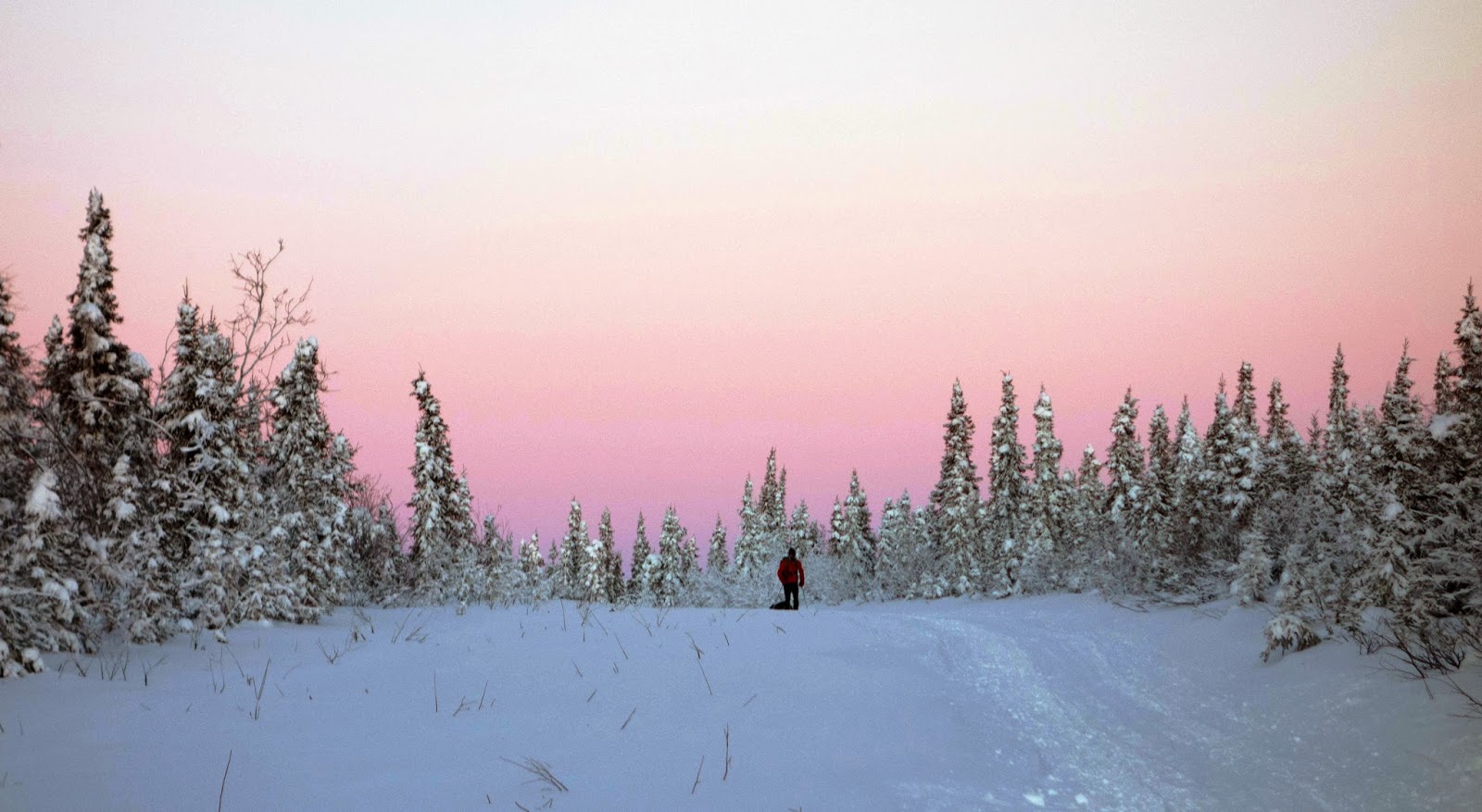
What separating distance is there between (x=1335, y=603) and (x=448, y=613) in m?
14.3

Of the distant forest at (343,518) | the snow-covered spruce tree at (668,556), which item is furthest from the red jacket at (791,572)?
the snow-covered spruce tree at (668,556)

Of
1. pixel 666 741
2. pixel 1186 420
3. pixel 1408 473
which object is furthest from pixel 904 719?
pixel 1186 420

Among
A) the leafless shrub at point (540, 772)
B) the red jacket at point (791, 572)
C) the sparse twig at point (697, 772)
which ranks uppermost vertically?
the leafless shrub at point (540, 772)

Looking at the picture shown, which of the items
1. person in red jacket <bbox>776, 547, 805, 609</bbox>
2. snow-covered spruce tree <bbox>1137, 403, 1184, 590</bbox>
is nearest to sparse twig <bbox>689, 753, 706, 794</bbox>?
person in red jacket <bbox>776, 547, 805, 609</bbox>

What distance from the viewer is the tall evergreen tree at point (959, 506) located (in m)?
42.2

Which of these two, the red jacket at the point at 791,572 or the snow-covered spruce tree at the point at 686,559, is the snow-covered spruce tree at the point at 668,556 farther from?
the red jacket at the point at 791,572

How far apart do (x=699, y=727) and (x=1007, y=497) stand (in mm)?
40348

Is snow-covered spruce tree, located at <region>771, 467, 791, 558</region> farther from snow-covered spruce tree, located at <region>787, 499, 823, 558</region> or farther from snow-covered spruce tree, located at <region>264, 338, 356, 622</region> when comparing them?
snow-covered spruce tree, located at <region>264, 338, 356, 622</region>

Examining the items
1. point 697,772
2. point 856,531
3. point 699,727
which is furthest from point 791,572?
point 856,531

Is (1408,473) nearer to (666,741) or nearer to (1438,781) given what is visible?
(1438,781)

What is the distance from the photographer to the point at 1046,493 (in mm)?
45625

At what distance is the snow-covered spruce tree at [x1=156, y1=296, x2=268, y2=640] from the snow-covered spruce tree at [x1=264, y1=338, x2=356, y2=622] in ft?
3.52

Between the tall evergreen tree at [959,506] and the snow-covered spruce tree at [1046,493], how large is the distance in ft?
10.5

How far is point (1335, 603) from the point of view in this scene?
12.0 meters
